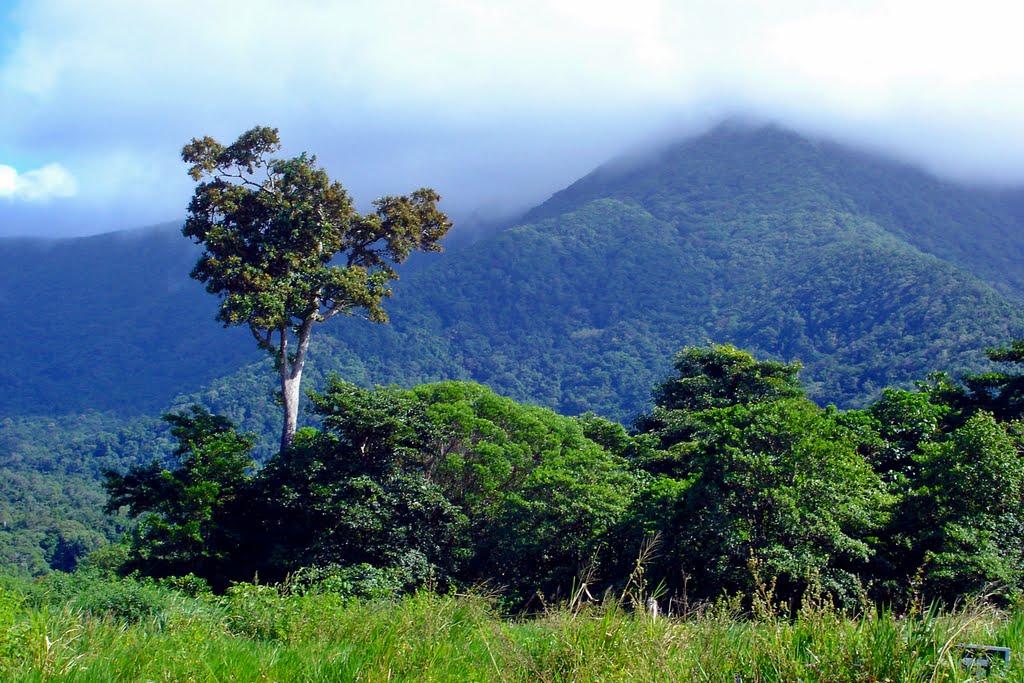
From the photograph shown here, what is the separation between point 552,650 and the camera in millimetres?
5102

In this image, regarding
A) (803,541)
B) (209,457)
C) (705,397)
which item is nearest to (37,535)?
(209,457)

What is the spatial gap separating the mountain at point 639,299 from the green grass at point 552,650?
198 feet

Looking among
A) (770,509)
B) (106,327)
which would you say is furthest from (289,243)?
(106,327)

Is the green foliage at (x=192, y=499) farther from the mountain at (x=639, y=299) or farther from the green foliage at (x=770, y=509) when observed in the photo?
the mountain at (x=639, y=299)

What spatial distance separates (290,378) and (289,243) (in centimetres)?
311

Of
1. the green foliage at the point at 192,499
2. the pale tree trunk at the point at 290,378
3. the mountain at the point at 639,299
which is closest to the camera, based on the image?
the green foliage at the point at 192,499

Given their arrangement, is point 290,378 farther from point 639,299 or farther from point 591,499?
point 639,299

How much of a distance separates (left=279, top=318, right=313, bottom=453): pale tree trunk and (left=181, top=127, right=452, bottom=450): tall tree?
23 mm

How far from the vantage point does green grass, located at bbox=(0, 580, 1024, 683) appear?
173 inches

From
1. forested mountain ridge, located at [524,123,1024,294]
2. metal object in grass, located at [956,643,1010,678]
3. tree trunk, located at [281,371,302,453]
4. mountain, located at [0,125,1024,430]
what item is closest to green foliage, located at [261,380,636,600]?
tree trunk, located at [281,371,302,453]

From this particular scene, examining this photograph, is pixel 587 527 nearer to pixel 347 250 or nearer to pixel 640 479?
pixel 640 479

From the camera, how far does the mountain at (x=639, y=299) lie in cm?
7956

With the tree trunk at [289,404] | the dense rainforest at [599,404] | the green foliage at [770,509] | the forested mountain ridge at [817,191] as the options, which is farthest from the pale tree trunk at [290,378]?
the forested mountain ridge at [817,191]

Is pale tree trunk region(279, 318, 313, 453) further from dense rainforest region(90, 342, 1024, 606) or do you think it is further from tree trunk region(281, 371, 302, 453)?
dense rainforest region(90, 342, 1024, 606)
